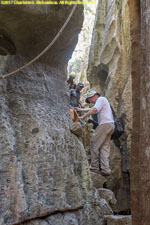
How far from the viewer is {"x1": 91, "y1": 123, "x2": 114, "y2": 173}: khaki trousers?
5.37 metres

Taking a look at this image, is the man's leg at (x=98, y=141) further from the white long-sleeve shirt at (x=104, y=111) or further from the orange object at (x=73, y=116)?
the orange object at (x=73, y=116)

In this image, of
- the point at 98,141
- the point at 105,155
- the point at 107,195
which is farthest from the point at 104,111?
the point at 107,195

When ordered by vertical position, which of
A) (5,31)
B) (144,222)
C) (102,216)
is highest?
(5,31)

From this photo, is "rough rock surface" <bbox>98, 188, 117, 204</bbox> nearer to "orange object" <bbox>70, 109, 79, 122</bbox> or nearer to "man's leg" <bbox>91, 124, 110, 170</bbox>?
"man's leg" <bbox>91, 124, 110, 170</bbox>

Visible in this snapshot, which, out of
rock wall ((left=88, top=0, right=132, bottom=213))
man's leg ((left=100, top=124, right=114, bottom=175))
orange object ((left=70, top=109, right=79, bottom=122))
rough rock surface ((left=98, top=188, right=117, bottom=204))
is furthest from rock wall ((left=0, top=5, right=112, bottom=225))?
rock wall ((left=88, top=0, right=132, bottom=213))

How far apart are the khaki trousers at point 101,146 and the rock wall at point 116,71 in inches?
82.7

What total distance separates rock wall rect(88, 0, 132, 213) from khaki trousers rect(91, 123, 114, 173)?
6.89 ft

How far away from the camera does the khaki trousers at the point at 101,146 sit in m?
5.37

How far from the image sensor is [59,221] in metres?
3.24

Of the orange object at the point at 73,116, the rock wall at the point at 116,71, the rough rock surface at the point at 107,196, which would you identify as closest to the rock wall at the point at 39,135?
the rough rock surface at the point at 107,196

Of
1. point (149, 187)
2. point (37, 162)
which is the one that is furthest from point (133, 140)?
point (37, 162)

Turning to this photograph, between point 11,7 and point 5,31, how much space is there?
1.53 feet

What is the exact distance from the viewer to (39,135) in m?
3.53

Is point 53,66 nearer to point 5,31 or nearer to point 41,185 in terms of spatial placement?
point 5,31
